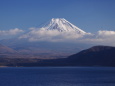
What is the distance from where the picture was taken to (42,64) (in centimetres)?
14938

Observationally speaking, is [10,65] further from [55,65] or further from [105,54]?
[105,54]

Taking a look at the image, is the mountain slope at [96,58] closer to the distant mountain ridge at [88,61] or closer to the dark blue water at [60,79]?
the distant mountain ridge at [88,61]

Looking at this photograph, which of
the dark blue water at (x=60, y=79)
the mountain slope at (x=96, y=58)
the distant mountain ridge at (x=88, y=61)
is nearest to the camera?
the dark blue water at (x=60, y=79)

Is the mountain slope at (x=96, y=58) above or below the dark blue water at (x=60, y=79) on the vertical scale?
above

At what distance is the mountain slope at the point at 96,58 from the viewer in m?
132

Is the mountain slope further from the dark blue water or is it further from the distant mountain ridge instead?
the dark blue water

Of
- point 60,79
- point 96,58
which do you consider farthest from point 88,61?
point 60,79

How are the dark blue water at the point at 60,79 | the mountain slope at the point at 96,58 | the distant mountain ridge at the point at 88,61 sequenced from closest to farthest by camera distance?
the dark blue water at the point at 60,79
the mountain slope at the point at 96,58
the distant mountain ridge at the point at 88,61

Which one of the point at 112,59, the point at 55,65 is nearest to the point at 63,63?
the point at 55,65

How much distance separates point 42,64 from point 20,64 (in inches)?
502

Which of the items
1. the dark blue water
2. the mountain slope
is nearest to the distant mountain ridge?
the mountain slope

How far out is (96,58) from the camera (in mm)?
136375

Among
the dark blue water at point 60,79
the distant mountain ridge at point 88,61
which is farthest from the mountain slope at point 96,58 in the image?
the dark blue water at point 60,79

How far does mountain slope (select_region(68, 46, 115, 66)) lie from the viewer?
132 m
